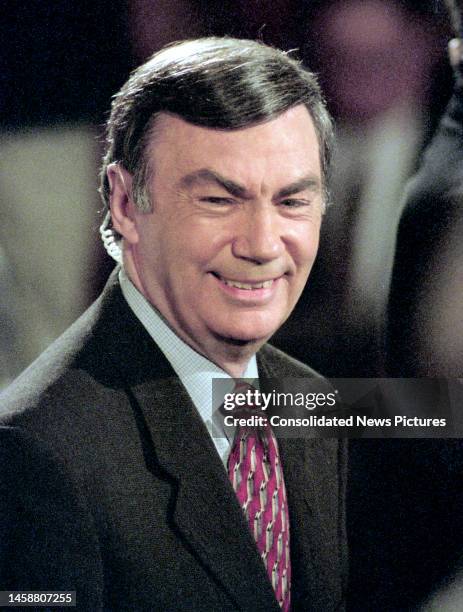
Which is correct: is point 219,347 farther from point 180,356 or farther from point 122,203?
point 122,203

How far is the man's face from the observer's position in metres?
1.38

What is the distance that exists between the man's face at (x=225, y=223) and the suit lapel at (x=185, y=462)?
0.09 meters

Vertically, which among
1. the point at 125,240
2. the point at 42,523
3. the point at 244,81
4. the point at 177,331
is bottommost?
the point at 42,523

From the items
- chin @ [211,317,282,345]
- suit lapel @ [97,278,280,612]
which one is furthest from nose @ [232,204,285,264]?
suit lapel @ [97,278,280,612]

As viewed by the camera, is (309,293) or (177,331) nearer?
(177,331)

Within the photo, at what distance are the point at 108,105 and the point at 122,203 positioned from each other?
0.21 meters

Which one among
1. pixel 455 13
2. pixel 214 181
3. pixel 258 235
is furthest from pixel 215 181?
pixel 455 13

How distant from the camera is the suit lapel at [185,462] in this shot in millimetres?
1383

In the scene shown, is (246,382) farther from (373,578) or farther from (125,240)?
(373,578)

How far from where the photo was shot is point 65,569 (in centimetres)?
→ 132

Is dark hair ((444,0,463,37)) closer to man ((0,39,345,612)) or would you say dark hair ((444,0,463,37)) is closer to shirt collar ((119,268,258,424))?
man ((0,39,345,612))

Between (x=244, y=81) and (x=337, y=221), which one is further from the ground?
(x=244, y=81)

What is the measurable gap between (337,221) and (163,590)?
2.73ft

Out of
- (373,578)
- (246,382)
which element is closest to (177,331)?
(246,382)
